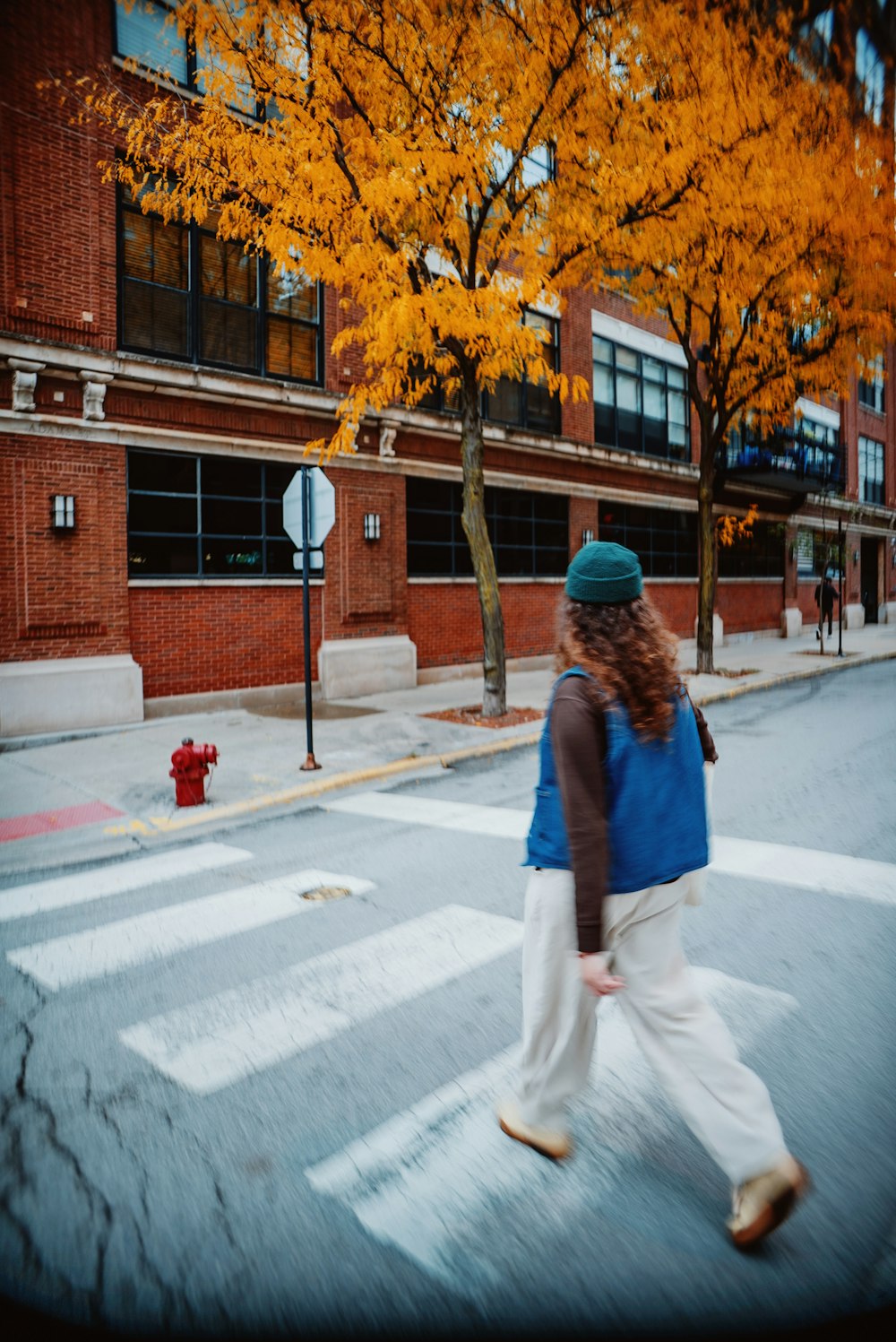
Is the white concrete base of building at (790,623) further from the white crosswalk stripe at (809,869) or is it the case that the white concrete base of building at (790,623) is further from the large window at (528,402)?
the white crosswalk stripe at (809,869)

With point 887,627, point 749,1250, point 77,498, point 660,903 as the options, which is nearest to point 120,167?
point 77,498

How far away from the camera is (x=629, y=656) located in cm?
245

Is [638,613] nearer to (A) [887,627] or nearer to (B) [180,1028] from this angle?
(B) [180,1028]

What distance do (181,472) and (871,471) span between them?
108ft

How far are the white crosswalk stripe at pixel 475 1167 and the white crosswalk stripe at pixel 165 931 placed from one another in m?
Result: 2.06

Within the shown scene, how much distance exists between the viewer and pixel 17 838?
6984mm

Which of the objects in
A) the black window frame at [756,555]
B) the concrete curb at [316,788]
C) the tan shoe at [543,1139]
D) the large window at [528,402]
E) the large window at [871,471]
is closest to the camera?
the tan shoe at [543,1139]

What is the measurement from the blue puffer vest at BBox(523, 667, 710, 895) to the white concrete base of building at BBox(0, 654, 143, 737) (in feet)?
33.8

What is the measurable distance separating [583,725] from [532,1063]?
1147 millimetres

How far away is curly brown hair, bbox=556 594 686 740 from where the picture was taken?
2391 mm

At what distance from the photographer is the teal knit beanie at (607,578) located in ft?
8.21

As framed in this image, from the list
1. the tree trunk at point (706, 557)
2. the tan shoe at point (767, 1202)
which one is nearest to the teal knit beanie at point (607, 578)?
the tan shoe at point (767, 1202)

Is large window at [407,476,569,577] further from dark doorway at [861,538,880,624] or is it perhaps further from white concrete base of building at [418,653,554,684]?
dark doorway at [861,538,880,624]

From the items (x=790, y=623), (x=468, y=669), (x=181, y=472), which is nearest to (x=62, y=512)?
(x=181, y=472)
